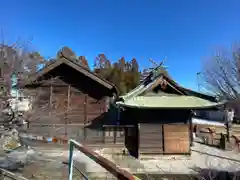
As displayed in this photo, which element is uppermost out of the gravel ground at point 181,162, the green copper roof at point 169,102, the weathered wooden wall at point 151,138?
the green copper roof at point 169,102

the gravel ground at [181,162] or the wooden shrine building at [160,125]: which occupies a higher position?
the wooden shrine building at [160,125]

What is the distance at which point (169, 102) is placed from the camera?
10.7 meters

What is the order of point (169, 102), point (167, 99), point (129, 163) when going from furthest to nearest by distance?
point (167, 99)
point (169, 102)
point (129, 163)

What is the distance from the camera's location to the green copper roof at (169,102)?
33.2 feet

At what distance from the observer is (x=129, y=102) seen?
414 inches

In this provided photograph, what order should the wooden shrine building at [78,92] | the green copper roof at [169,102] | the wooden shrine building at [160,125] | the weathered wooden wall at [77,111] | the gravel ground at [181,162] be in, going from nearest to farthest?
the gravel ground at [181,162] → the green copper roof at [169,102] → the wooden shrine building at [160,125] → the weathered wooden wall at [77,111] → the wooden shrine building at [78,92]

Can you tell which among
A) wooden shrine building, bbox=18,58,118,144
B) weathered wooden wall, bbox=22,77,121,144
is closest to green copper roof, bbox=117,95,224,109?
wooden shrine building, bbox=18,58,118,144

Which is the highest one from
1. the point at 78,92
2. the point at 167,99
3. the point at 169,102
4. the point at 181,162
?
the point at 78,92

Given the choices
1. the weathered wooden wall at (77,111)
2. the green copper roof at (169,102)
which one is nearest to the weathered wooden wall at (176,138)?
the green copper roof at (169,102)

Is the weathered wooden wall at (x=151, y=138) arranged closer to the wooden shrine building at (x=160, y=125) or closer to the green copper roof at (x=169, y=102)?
the wooden shrine building at (x=160, y=125)

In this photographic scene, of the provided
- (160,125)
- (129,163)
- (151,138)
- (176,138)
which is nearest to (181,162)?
(176,138)

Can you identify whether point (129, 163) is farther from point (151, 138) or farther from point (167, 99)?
point (167, 99)

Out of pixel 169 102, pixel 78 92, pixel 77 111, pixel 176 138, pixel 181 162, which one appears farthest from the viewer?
pixel 78 92

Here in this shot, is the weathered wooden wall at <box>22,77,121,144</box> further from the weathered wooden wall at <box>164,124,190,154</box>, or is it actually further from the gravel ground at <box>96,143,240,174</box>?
the weathered wooden wall at <box>164,124,190,154</box>
